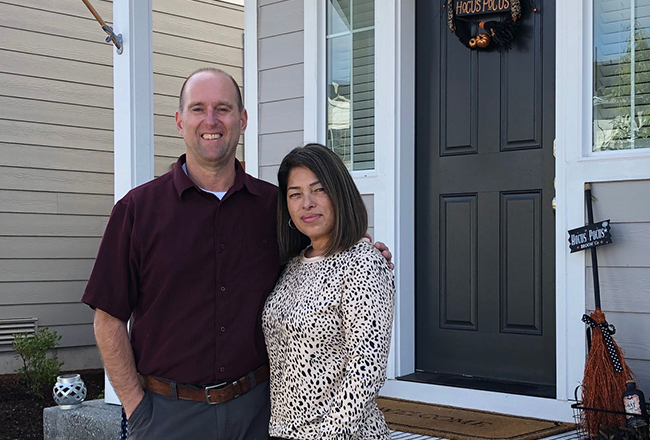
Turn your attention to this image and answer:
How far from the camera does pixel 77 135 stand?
277 inches

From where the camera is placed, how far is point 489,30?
4.09m

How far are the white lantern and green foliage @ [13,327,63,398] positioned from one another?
5.84 ft

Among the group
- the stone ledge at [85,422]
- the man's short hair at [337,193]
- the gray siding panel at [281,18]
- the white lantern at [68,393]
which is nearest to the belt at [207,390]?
the man's short hair at [337,193]

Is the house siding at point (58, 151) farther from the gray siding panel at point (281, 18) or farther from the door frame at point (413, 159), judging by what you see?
the door frame at point (413, 159)

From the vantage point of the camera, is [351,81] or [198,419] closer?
[198,419]

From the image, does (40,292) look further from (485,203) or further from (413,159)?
(485,203)

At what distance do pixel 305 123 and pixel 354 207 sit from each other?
8.75 ft

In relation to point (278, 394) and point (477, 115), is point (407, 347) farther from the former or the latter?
point (278, 394)

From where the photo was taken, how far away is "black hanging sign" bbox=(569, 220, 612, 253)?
3512 millimetres

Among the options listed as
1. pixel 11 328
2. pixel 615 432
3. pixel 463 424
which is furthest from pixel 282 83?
pixel 11 328

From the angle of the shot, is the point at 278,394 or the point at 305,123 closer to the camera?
the point at 278,394

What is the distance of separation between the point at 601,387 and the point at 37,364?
440cm

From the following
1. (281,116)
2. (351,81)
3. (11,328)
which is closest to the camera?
(351,81)

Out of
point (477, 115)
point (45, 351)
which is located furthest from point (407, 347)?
point (45, 351)
